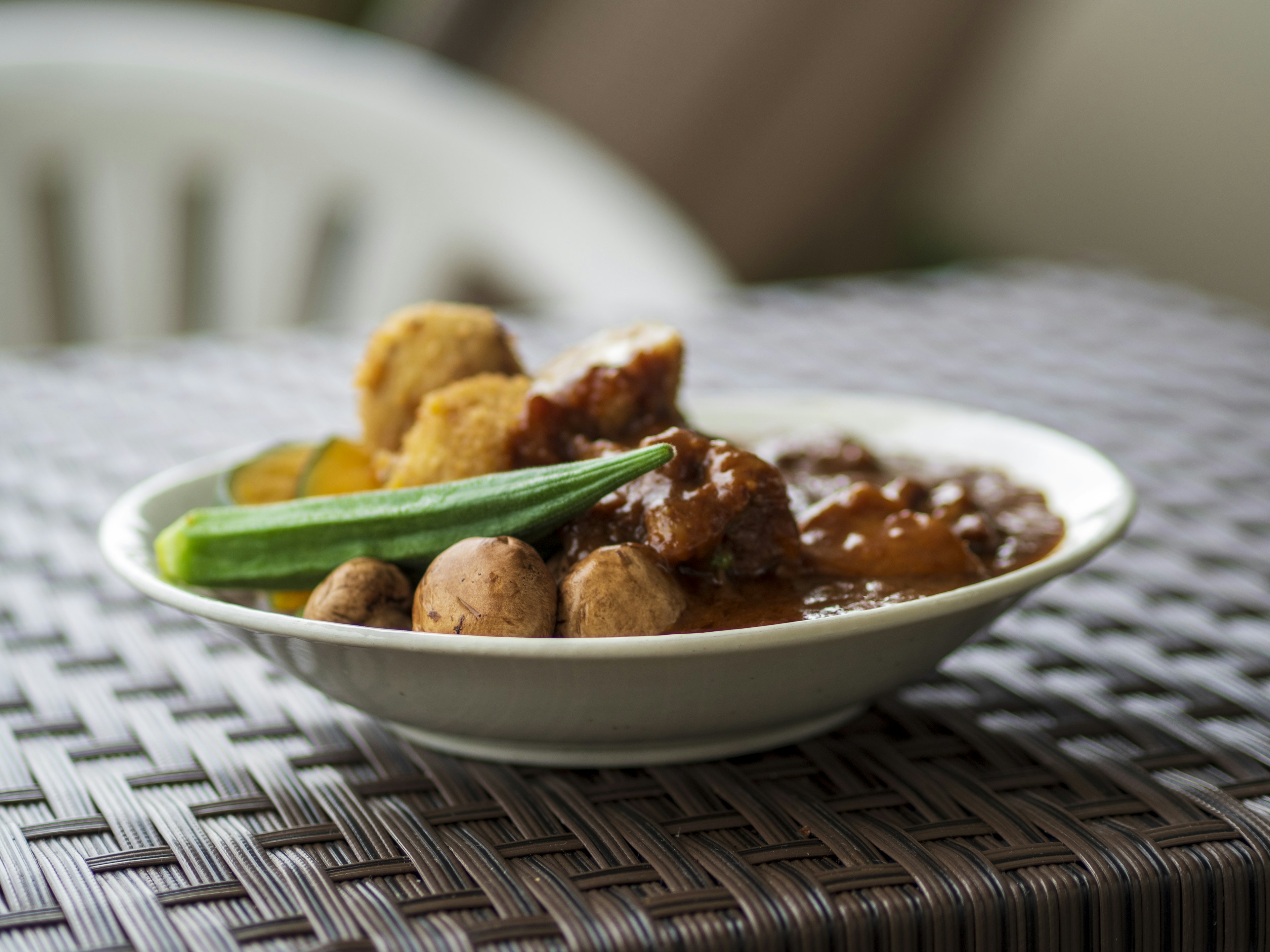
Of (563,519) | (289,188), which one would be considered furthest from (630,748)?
(289,188)

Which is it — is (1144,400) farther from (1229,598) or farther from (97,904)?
(97,904)

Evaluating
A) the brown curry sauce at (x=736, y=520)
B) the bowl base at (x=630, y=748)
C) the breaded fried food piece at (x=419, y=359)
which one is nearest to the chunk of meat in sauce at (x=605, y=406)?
the brown curry sauce at (x=736, y=520)

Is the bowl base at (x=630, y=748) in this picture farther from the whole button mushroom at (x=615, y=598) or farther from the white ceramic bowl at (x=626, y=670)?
the whole button mushroom at (x=615, y=598)

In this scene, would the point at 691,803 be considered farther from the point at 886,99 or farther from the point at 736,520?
the point at 886,99

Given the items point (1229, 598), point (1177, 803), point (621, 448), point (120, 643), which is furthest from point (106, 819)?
point (1229, 598)

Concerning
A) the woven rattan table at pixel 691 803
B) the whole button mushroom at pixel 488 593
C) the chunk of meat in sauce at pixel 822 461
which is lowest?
the woven rattan table at pixel 691 803

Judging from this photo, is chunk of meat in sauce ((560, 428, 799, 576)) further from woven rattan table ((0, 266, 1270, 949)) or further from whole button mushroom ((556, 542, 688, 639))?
woven rattan table ((0, 266, 1270, 949))
